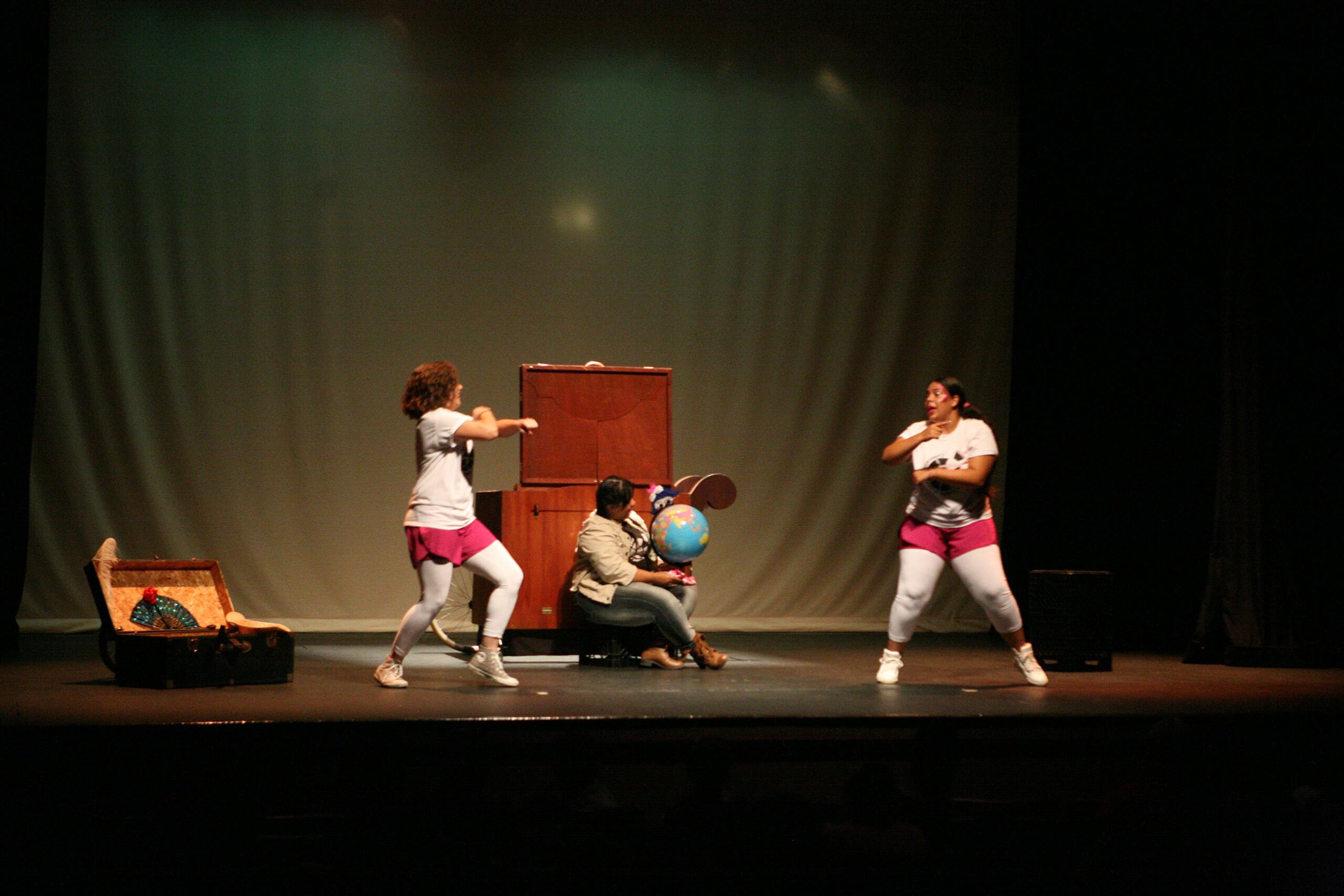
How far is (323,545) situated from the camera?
8477 millimetres

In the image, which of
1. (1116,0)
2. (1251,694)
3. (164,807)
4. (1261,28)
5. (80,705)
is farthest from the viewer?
(1116,0)

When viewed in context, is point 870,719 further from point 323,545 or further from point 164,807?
point 323,545

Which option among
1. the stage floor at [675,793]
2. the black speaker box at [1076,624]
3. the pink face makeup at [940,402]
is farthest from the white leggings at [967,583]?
the black speaker box at [1076,624]

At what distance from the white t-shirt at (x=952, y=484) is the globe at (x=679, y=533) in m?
1.20

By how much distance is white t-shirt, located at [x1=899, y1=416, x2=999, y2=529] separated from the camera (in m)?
5.57

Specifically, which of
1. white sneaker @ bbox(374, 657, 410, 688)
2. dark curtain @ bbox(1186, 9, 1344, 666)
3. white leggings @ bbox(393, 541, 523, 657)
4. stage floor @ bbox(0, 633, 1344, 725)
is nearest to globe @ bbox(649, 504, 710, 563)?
stage floor @ bbox(0, 633, 1344, 725)

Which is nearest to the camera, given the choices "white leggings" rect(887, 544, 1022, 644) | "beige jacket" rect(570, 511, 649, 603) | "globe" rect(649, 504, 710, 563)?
"white leggings" rect(887, 544, 1022, 644)

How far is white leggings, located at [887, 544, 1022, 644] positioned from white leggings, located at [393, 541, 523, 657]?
1.72 metres

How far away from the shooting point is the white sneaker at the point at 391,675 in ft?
17.4

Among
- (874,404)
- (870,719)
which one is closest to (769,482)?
(874,404)

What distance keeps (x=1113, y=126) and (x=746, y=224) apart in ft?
8.50

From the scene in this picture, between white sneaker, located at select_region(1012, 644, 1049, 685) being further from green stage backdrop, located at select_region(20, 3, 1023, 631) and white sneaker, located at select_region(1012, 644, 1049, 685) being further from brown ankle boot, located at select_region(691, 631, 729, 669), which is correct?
green stage backdrop, located at select_region(20, 3, 1023, 631)

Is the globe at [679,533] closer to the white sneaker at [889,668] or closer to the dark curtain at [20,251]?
the white sneaker at [889,668]

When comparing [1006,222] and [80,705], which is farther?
[1006,222]
